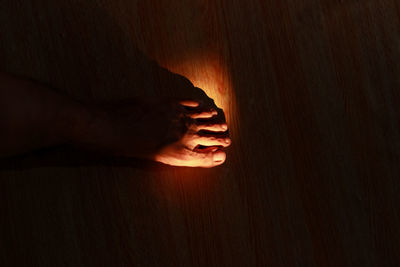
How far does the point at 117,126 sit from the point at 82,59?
0.26 meters

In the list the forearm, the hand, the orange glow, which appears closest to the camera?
the forearm

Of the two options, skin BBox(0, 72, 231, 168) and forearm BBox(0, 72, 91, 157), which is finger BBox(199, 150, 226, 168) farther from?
forearm BBox(0, 72, 91, 157)

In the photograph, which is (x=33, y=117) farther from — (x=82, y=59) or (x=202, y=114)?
(x=202, y=114)

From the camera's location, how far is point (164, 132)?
109 cm

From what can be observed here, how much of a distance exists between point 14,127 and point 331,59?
0.95m

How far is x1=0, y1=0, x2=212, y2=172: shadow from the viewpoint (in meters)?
1.13

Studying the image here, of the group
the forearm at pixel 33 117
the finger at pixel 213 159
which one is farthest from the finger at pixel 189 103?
the forearm at pixel 33 117

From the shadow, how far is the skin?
6 centimetres

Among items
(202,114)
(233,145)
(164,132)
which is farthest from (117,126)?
(233,145)

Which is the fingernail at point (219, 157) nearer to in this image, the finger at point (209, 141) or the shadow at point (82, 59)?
the finger at point (209, 141)

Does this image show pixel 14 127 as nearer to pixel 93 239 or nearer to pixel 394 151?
pixel 93 239

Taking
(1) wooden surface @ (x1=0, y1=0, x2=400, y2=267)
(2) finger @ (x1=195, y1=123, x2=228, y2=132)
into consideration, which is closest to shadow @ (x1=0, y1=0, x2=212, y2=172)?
→ (1) wooden surface @ (x1=0, y1=0, x2=400, y2=267)

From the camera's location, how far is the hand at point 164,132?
1.05m

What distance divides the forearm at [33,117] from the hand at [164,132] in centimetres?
7
